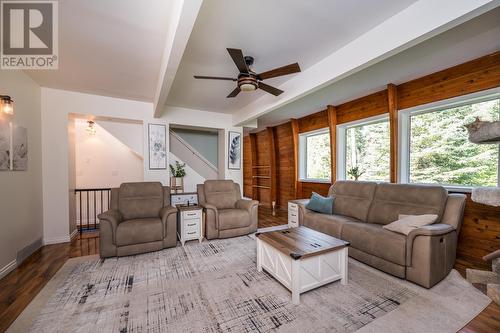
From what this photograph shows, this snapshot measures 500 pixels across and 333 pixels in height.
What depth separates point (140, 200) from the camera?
11.4ft

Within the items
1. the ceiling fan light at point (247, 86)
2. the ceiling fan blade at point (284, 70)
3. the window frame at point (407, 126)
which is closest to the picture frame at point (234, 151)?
the ceiling fan light at point (247, 86)

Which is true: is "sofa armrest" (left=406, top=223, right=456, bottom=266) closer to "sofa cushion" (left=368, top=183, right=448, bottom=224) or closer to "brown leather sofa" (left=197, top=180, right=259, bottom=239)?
"sofa cushion" (left=368, top=183, right=448, bottom=224)

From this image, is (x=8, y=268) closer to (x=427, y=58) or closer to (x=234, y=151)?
(x=234, y=151)

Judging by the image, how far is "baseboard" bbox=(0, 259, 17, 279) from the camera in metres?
2.36

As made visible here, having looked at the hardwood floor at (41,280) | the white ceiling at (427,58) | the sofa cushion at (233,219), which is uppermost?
the white ceiling at (427,58)

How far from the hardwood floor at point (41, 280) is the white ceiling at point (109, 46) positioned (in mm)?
2722

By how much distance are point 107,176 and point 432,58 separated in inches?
271

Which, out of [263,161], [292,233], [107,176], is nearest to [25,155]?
[107,176]

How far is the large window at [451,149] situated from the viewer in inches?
107

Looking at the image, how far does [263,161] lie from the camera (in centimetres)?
720

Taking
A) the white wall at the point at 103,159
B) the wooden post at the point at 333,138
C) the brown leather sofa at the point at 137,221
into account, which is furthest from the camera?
the white wall at the point at 103,159

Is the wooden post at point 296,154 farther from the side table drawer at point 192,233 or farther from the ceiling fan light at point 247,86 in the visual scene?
the ceiling fan light at point 247,86

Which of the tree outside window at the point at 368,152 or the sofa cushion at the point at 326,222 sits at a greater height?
the tree outside window at the point at 368,152

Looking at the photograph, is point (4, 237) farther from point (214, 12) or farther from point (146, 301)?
point (214, 12)
